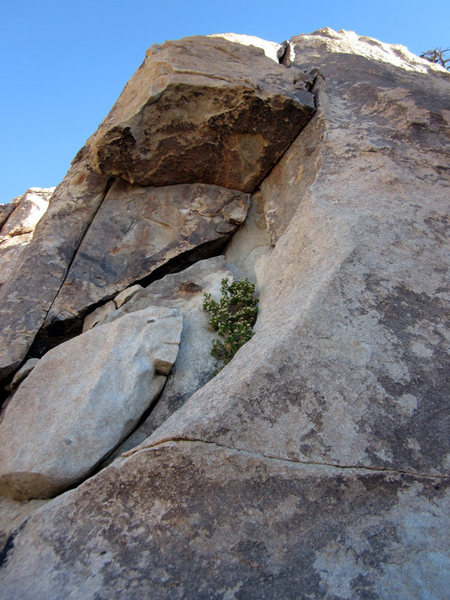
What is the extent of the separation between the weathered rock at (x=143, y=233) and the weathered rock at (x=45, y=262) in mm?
216

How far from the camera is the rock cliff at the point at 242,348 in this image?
2.38 metres

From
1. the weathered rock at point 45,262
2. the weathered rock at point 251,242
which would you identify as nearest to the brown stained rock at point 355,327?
the weathered rock at point 251,242

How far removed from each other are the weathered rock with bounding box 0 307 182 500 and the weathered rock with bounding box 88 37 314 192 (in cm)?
307

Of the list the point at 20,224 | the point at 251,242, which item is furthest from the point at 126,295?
the point at 20,224

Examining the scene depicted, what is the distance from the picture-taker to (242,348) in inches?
150

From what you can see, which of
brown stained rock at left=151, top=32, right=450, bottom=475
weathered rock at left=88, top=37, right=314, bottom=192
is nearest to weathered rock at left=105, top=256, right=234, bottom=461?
brown stained rock at left=151, top=32, right=450, bottom=475

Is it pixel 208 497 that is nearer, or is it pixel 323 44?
pixel 208 497

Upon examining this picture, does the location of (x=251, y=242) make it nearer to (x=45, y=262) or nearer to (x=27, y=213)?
(x=45, y=262)

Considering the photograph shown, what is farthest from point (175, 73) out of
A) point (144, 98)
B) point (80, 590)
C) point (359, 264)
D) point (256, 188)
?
point (80, 590)

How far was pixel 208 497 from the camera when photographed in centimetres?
256

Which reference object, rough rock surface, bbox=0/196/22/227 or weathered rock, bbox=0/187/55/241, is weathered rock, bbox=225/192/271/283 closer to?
weathered rock, bbox=0/187/55/241

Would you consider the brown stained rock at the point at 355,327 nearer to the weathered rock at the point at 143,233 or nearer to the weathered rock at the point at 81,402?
the weathered rock at the point at 81,402

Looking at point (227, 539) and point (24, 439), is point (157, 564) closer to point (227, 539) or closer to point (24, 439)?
point (227, 539)

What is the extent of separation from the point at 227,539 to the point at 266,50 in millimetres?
8724
